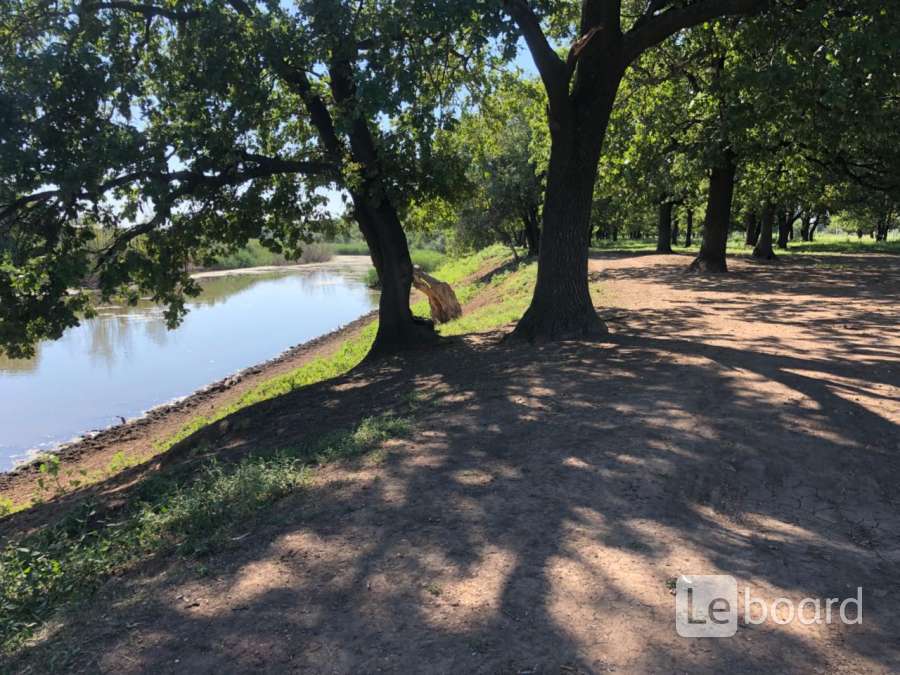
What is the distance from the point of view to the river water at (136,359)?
16.0m

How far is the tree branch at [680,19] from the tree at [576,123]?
0.05 feet

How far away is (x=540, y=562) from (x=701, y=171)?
1672 centimetres

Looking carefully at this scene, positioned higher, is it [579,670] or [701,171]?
[701,171]

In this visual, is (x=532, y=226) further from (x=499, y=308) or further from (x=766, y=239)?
(x=499, y=308)

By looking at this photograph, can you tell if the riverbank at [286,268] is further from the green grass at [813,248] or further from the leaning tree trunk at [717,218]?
the leaning tree trunk at [717,218]

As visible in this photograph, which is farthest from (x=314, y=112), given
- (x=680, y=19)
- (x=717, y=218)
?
(x=717, y=218)

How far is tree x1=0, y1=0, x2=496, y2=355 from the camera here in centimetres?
819

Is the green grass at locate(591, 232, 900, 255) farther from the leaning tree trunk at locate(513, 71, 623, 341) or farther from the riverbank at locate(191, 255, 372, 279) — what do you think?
the riverbank at locate(191, 255, 372, 279)

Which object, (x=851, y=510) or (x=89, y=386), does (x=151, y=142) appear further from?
(x=89, y=386)

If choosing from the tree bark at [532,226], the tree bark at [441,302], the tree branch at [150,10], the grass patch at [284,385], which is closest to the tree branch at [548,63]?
the tree branch at [150,10]

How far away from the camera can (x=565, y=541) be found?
387cm

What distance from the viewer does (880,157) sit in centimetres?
1941

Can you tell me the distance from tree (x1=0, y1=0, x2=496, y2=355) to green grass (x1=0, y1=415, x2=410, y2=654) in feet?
12.6

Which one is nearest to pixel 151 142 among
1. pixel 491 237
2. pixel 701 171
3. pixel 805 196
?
pixel 701 171
